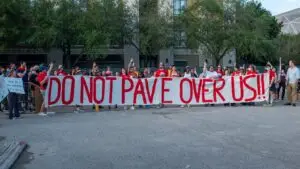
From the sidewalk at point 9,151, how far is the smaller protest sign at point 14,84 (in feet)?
17.7

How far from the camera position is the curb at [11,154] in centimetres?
693

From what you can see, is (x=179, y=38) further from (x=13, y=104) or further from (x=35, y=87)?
(x=13, y=104)

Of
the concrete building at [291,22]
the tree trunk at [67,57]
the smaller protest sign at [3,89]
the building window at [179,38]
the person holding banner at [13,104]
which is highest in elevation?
the concrete building at [291,22]

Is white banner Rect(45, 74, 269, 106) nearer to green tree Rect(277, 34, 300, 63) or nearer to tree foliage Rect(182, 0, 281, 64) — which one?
tree foliage Rect(182, 0, 281, 64)

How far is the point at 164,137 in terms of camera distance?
9.72m

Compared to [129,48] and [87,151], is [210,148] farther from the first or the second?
[129,48]

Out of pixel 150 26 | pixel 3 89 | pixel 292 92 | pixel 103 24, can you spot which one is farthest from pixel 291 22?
pixel 3 89

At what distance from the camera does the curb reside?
693 cm

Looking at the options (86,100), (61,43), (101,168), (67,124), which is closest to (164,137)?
(101,168)

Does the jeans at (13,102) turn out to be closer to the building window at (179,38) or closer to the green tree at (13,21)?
the green tree at (13,21)

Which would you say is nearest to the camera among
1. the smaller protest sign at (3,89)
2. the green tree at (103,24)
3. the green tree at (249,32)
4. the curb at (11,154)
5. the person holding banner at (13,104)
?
the curb at (11,154)

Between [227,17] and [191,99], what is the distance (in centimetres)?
2768

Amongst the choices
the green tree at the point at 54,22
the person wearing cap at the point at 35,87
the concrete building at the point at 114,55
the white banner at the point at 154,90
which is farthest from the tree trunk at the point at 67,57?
the person wearing cap at the point at 35,87

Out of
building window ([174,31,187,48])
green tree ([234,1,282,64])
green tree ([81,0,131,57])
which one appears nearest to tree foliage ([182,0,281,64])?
green tree ([234,1,282,64])
